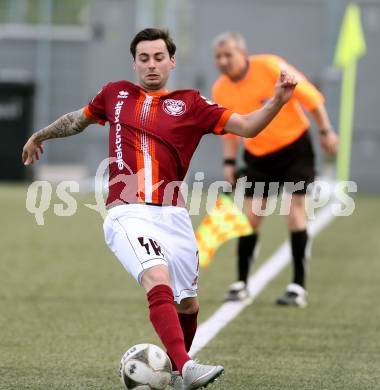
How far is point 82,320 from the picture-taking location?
8328mm

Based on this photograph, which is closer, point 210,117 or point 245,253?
point 210,117

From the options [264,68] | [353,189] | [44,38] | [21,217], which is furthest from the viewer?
[44,38]

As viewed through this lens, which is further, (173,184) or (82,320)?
(82,320)

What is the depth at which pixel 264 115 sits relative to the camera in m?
5.77

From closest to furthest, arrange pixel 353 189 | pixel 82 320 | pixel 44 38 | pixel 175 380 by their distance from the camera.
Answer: pixel 175 380
pixel 82 320
pixel 353 189
pixel 44 38

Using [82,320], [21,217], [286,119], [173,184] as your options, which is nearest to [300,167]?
[286,119]

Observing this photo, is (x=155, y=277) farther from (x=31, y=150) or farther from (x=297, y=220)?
(x=297, y=220)

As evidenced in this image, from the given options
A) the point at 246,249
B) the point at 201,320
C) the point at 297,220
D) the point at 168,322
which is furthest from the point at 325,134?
the point at 168,322

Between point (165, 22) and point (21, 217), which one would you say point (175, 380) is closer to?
point (21, 217)

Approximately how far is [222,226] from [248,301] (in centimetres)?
71

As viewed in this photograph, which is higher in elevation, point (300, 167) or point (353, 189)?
point (300, 167)

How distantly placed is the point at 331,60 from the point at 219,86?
548 inches

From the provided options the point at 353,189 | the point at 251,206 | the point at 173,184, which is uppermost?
the point at 173,184

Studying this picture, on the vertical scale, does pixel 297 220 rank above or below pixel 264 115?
below
